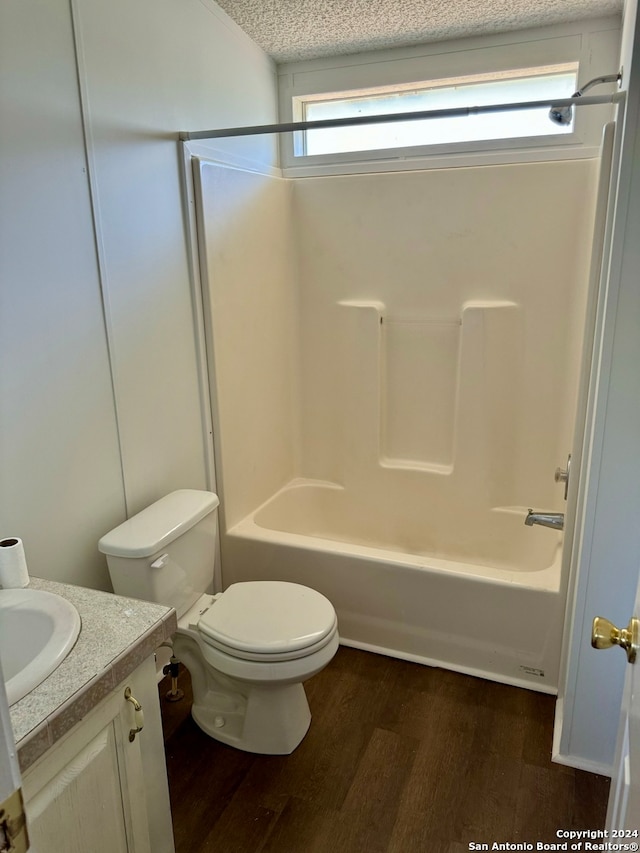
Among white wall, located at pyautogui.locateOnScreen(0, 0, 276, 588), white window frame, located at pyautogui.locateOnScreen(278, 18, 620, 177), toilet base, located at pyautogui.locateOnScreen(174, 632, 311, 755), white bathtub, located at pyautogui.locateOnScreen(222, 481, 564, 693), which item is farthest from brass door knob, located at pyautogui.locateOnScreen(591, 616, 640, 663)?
white window frame, located at pyautogui.locateOnScreen(278, 18, 620, 177)

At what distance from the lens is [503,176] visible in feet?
8.13

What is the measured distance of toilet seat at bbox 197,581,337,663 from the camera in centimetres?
173

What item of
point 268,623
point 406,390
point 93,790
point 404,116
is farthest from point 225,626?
point 404,116

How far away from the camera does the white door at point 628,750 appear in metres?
0.79

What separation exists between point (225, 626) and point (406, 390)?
1.46 m

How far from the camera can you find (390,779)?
1791 mm

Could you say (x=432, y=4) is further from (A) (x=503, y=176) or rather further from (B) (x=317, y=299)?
(B) (x=317, y=299)

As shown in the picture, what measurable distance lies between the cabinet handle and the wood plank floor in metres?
0.63

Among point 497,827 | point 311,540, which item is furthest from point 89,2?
point 497,827

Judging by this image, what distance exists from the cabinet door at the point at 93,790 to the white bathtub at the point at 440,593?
1.18m

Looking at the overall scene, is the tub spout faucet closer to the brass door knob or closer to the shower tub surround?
the shower tub surround

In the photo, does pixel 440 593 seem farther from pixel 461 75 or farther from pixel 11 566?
pixel 461 75

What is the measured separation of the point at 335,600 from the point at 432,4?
222cm

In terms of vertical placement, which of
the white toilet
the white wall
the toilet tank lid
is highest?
the white wall
